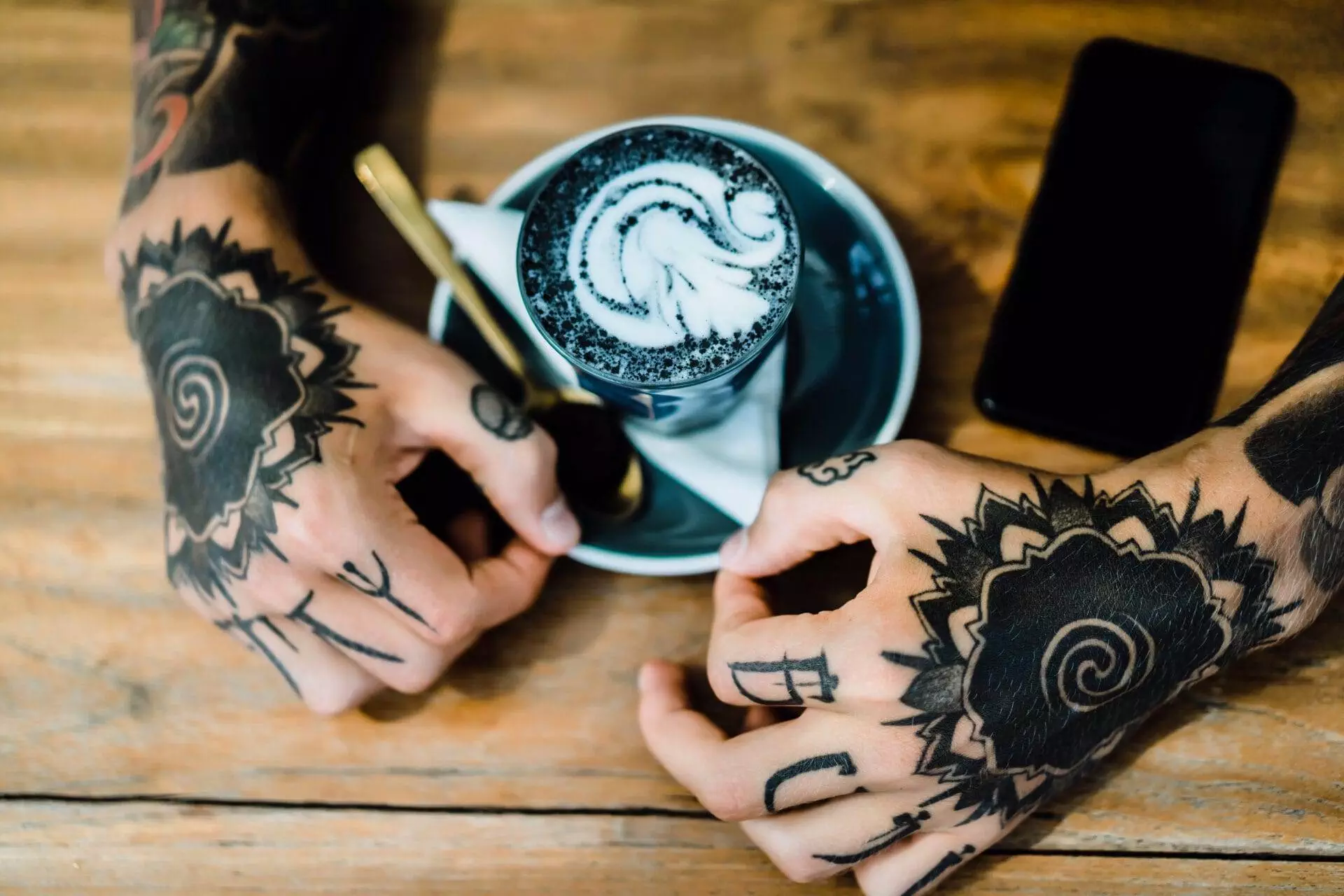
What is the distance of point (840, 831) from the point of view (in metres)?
A: 0.63

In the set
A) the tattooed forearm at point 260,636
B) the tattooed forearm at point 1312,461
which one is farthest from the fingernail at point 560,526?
the tattooed forearm at point 1312,461

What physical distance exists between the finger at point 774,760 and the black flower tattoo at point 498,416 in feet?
0.77

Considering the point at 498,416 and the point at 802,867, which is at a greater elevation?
the point at 498,416

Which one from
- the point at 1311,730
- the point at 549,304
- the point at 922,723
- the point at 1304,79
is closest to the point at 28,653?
the point at 549,304

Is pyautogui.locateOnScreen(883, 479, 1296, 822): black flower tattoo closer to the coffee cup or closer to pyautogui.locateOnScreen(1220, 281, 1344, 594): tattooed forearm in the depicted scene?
pyautogui.locateOnScreen(1220, 281, 1344, 594): tattooed forearm

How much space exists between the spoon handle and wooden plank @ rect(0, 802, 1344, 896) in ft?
1.29

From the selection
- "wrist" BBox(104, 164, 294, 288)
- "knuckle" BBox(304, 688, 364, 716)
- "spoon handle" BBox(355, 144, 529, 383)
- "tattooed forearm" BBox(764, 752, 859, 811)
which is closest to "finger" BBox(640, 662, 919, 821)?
"tattooed forearm" BBox(764, 752, 859, 811)

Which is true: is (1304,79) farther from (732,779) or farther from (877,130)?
(732,779)

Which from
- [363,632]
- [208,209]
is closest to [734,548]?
Answer: [363,632]

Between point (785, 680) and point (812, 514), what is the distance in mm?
110

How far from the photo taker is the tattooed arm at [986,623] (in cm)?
59

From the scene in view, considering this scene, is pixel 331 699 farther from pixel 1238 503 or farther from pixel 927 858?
pixel 1238 503

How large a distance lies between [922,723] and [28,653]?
722 millimetres

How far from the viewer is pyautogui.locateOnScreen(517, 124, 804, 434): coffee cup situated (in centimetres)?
62
